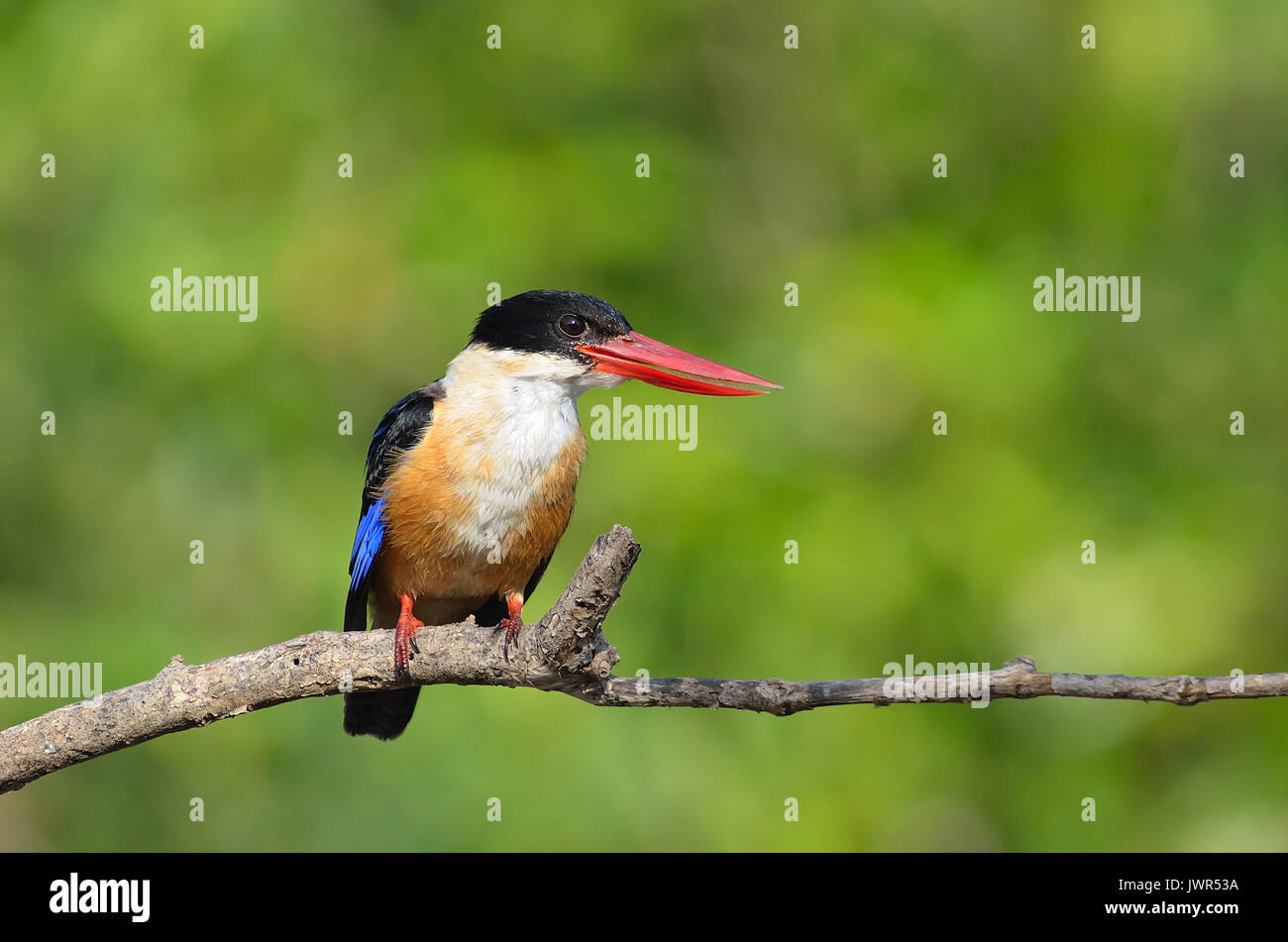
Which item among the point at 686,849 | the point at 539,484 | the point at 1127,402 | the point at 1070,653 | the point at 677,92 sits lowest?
the point at 686,849

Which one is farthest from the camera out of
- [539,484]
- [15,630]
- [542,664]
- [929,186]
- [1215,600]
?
[929,186]

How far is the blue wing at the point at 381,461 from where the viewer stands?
3.49 meters

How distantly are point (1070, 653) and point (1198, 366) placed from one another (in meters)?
1.66

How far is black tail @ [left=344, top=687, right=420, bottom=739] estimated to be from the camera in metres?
3.77

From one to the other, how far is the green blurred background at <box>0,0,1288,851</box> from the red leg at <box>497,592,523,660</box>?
1.36 m

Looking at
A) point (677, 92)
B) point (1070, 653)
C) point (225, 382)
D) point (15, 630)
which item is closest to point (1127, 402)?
point (1070, 653)

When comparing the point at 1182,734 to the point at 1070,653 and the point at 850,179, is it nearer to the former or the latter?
the point at 1070,653

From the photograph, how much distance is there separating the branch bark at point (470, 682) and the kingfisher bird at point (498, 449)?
0.46 meters

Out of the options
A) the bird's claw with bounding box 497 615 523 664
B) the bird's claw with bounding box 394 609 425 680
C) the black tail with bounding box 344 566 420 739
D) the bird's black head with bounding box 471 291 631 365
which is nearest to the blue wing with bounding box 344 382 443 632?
the black tail with bounding box 344 566 420 739

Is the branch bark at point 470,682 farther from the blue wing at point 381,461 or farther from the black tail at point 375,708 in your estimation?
the black tail at point 375,708

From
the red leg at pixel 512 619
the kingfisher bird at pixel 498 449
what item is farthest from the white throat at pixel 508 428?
the red leg at pixel 512 619

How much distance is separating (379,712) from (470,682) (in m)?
1.12

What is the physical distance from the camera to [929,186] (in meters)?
6.22

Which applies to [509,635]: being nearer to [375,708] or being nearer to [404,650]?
[404,650]
